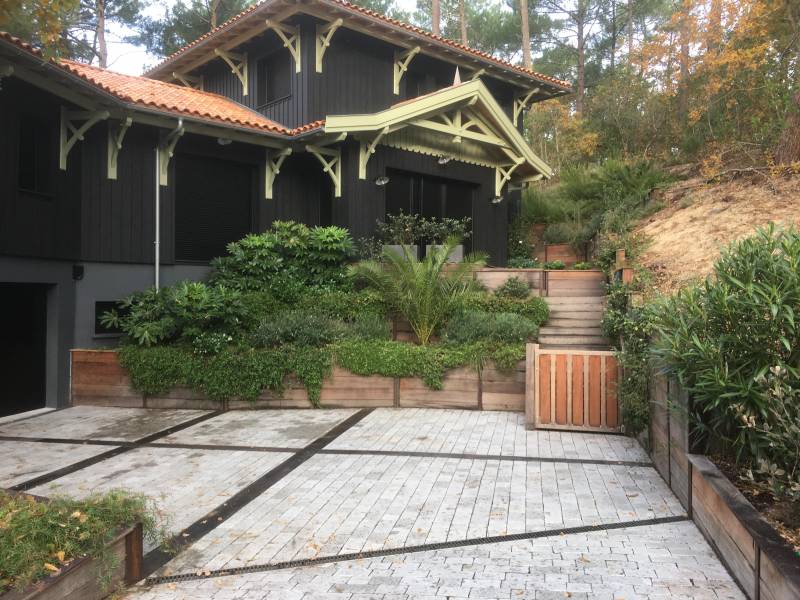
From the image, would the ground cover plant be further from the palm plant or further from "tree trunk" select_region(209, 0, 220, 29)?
"tree trunk" select_region(209, 0, 220, 29)

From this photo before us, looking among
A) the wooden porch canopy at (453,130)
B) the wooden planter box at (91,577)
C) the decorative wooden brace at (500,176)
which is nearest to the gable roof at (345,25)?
the wooden porch canopy at (453,130)

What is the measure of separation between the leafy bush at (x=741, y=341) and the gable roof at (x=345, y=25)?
10.6m

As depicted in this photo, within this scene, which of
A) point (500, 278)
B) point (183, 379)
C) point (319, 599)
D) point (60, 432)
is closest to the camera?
point (319, 599)

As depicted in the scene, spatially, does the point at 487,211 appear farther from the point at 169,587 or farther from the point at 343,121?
the point at 169,587

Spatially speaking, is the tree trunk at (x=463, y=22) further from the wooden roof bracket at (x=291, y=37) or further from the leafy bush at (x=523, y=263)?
the wooden roof bracket at (x=291, y=37)

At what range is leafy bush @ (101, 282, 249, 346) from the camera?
8.91 m

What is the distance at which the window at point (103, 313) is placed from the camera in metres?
9.97

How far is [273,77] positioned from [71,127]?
591 centimetres

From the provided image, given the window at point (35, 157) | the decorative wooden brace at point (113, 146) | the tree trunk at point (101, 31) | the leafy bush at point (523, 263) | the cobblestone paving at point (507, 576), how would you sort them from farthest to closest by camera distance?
the tree trunk at point (101, 31) → the leafy bush at point (523, 263) → the decorative wooden brace at point (113, 146) → the window at point (35, 157) → the cobblestone paving at point (507, 576)

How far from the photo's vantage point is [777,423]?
3.77 metres

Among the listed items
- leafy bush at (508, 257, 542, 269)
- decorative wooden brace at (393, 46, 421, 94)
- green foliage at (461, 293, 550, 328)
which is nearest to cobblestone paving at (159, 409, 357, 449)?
green foliage at (461, 293, 550, 328)

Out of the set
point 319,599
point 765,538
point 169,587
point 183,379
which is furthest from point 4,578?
point 183,379

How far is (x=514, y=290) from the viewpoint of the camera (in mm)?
10695

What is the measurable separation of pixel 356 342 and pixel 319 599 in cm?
566
